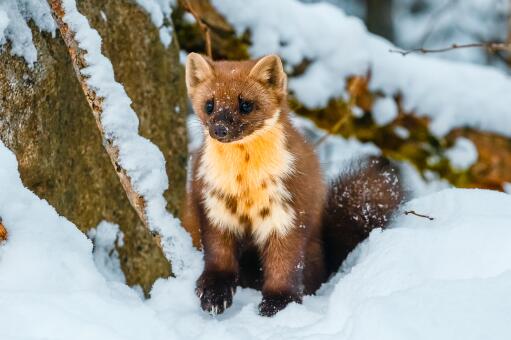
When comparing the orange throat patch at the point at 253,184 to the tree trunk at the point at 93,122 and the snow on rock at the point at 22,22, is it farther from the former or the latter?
the snow on rock at the point at 22,22

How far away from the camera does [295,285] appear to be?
12.0 ft

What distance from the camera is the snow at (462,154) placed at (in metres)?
6.61

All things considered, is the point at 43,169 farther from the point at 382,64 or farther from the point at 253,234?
the point at 382,64

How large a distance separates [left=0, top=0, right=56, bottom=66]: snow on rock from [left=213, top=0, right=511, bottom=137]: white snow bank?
8.78ft

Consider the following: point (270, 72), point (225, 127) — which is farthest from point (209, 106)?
point (270, 72)

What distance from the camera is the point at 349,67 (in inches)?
254

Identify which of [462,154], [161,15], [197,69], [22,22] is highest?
[22,22]

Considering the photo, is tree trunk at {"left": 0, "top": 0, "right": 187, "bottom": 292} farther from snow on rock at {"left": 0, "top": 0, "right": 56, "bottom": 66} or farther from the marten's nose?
the marten's nose

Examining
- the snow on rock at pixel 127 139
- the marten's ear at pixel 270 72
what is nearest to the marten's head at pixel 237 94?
the marten's ear at pixel 270 72

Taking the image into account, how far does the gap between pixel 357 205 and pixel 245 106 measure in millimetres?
935

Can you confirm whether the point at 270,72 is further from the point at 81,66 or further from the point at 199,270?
the point at 199,270

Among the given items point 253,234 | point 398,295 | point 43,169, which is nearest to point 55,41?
point 43,169

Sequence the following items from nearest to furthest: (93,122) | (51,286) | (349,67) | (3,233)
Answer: (51,286), (3,233), (93,122), (349,67)

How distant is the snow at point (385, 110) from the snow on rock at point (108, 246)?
9.63ft
